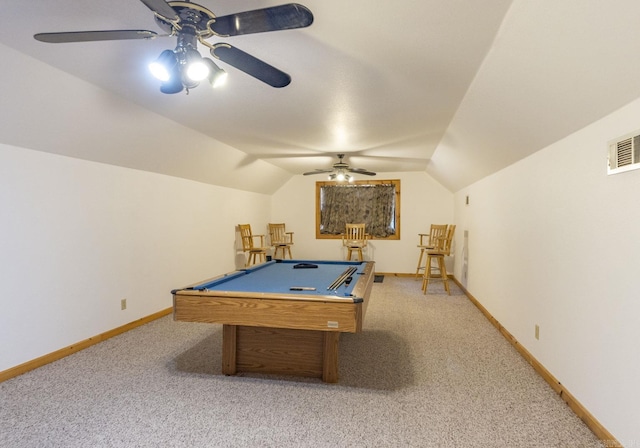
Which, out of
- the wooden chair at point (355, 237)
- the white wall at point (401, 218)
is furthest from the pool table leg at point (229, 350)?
the white wall at point (401, 218)

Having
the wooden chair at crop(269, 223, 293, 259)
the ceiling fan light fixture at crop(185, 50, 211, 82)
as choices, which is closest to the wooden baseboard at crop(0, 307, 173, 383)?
the ceiling fan light fixture at crop(185, 50, 211, 82)

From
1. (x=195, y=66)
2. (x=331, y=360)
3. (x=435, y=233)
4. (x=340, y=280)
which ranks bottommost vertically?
(x=331, y=360)

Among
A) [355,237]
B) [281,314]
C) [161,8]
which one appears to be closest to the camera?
[161,8]

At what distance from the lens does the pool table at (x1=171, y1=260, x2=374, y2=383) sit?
2078mm

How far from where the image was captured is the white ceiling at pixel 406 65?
1524 mm

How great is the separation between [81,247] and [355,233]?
4682 mm

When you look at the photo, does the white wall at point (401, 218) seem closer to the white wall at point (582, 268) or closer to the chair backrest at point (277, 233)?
the chair backrest at point (277, 233)

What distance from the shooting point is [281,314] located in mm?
2119

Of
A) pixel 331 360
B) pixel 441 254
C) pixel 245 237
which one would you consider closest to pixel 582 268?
pixel 331 360

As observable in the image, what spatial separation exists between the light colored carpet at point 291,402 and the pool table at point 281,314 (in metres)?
0.13

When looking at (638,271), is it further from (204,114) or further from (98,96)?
(98,96)

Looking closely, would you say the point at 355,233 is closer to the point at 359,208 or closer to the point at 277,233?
the point at 359,208

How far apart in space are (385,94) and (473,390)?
229cm

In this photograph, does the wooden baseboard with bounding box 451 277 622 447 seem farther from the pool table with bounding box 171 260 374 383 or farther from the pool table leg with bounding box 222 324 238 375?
the pool table leg with bounding box 222 324 238 375
